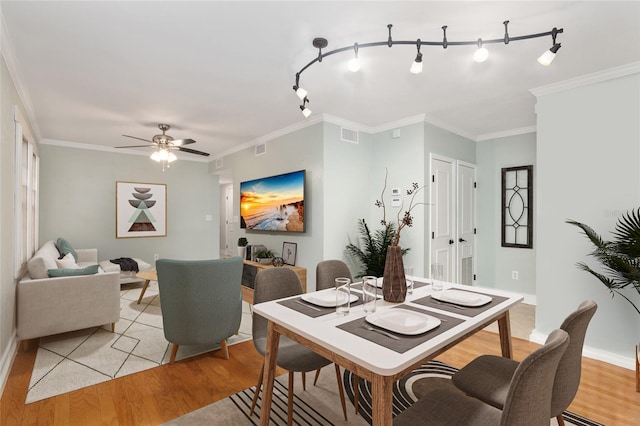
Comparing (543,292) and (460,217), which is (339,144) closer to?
(460,217)

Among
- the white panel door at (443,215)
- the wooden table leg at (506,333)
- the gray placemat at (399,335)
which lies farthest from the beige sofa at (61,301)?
the white panel door at (443,215)

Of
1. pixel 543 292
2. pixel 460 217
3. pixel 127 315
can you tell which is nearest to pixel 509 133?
pixel 460 217

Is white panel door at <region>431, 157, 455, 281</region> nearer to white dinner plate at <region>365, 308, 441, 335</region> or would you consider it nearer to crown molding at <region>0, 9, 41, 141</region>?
white dinner plate at <region>365, 308, 441, 335</region>

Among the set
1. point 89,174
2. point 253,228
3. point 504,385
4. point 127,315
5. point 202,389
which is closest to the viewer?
point 504,385

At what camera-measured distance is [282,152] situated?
15.3ft

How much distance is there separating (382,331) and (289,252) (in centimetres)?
325

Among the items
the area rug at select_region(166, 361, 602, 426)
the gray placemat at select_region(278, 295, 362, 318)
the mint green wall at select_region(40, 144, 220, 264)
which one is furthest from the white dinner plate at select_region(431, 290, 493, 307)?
the mint green wall at select_region(40, 144, 220, 264)

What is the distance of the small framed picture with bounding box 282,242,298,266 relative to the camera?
14.5 feet

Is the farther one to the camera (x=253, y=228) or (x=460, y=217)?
(x=253, y=228)

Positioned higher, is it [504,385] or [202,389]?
[504,385]

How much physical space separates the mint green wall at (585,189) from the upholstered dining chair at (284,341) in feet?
8.00

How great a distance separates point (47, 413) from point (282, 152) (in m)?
3.64

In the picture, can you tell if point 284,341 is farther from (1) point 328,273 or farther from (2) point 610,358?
(2) point 610,358

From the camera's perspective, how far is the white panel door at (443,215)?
13.5ft
